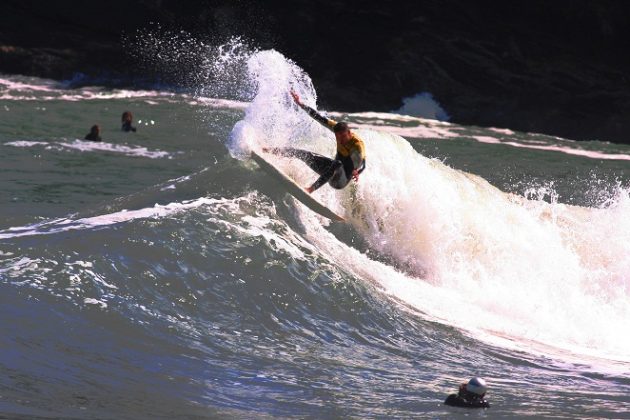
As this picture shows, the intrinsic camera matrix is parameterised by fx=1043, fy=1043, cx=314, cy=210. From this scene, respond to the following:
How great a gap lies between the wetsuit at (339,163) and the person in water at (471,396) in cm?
572

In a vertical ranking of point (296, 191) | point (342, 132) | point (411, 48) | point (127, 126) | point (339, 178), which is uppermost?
point (411, 48)

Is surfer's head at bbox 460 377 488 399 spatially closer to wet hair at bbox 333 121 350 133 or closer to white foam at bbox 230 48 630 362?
white foam at bbox 230 48 630 362

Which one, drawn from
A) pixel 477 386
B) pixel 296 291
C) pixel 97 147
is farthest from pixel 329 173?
pixel 97 147

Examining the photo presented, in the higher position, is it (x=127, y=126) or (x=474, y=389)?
(x=127, y=126)

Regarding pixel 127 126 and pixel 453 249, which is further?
pixel 127 126

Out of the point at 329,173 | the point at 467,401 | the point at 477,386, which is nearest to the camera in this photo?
the point at 477,386

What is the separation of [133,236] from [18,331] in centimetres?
266

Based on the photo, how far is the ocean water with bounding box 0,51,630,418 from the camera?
8.95 metres

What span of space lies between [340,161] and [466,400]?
19.8 ft

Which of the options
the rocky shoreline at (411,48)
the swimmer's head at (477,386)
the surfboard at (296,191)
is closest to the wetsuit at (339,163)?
the surfboard at (296,191)

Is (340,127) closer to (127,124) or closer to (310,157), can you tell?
(310,157)

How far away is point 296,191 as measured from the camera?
13938mm

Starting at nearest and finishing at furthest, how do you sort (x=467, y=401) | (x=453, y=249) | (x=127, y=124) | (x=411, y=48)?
1. (x=467, y=401)
2. (x=453, y=249)
3. (x=127, y=124)
4. (x=411, y=48)

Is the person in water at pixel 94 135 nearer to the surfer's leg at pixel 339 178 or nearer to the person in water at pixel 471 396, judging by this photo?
→ the surfer's leg at pixel 339 178
